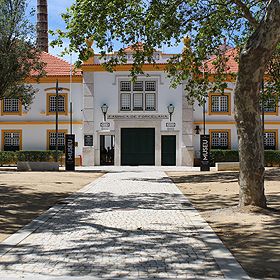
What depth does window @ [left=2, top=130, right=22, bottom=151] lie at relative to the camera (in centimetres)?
3391

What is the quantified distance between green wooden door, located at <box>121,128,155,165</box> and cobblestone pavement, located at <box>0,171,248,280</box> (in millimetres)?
21422

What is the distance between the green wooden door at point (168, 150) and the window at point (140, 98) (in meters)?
2.32

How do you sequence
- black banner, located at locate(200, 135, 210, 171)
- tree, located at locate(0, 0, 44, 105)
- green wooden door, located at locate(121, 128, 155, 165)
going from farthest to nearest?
green wooden door, located at locate(121, 128, 155, 165) < black banner, located at locate(200, 135, 210, 171) < tree, located at locate(0, 0, 44, 105)

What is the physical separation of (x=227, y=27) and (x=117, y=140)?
15.6 m

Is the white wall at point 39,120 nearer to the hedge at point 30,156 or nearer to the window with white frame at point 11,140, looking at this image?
the window with white frame at point 11,140

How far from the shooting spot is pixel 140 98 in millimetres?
32688

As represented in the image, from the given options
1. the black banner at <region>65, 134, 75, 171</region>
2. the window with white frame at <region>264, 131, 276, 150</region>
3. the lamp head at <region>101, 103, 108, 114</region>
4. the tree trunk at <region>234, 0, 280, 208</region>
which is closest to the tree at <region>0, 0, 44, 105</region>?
the black banner at <region>65, 134, 75, 171</region>

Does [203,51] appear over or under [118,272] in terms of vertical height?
over

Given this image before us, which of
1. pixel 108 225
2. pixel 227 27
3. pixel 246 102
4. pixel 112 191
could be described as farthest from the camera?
pixel 227 27

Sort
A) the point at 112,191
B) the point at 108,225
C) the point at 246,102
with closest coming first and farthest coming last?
the point at 108,225 → the point at 246,102 → the point at 112,191

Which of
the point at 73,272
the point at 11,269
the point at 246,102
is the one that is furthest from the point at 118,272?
the point at 246,102

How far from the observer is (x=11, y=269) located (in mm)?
5523

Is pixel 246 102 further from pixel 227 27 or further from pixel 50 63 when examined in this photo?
pixel 50 63

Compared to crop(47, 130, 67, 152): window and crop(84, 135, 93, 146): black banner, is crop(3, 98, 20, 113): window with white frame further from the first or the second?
crop(84, 135, 93, 146): black banner
